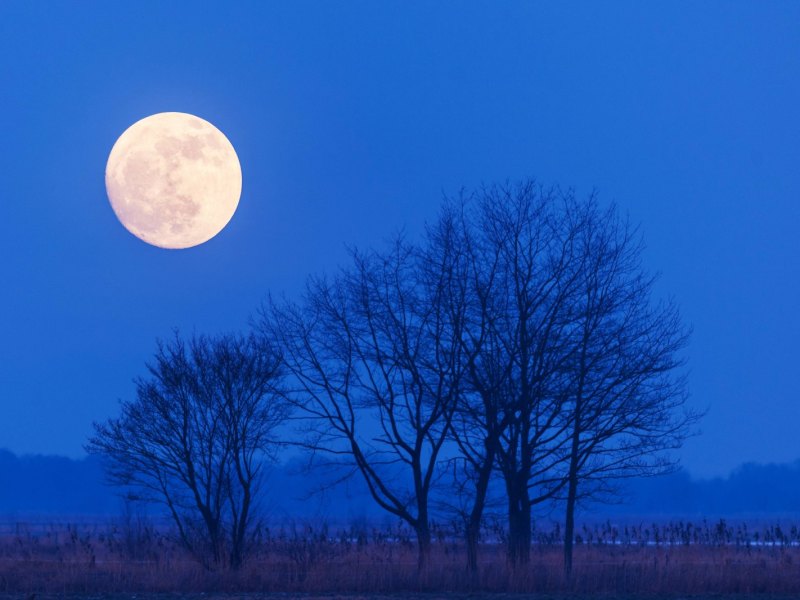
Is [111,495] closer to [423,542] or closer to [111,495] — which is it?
[111,495]

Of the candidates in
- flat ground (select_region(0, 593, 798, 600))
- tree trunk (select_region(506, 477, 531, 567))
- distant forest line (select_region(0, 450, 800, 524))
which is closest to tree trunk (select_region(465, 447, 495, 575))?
tree trunk (select_region(506, 477, 531, 567))

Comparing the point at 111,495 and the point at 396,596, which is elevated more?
the point at 111,495

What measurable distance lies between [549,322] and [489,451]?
3103 millimetres

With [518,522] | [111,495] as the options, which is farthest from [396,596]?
[111,495]

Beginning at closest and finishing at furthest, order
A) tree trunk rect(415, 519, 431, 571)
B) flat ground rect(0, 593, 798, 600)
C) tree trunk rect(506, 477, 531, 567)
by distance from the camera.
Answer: flat ground rect(0, 593, 798, 600)
tree trunk rect(506, 477, 531, 567)
tree trunk rect(415, 519, 431, 571)

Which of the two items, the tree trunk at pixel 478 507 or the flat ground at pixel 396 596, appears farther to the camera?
the tree trunk at pixel 478 507

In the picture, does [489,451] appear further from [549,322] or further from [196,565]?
[196,565]

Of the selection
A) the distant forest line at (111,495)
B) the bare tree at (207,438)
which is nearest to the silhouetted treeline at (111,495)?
the distant forest line at (111,495)

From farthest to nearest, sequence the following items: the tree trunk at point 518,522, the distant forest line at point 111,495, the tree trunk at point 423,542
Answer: the distant forest line at point 111,495 → the tree trunk at point 423,542 → the tree trunk at point 518,522

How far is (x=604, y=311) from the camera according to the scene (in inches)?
978

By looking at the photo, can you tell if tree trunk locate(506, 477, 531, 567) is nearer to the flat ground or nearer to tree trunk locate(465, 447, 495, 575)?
tree trunk locate(465, 447, 495, 575)

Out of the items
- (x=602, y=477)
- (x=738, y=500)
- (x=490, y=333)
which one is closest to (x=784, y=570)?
(x=602, y=477)

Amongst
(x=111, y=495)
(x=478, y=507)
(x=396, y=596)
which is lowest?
(x=396, y=596)

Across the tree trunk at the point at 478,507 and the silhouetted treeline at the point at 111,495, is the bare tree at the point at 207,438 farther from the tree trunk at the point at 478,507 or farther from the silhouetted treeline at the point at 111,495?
the silhouetted treeline at the point at 111,495
